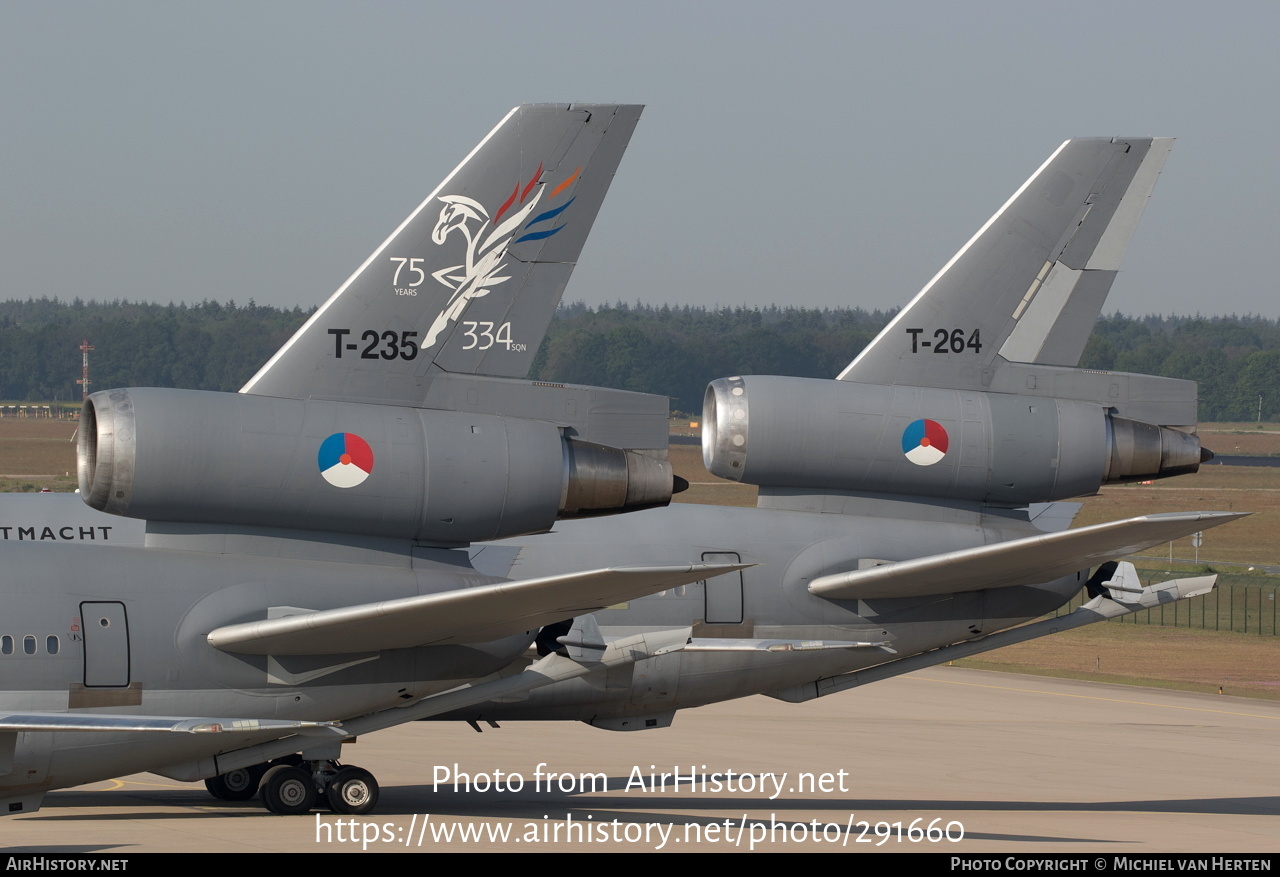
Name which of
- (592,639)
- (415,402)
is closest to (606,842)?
(592,639)

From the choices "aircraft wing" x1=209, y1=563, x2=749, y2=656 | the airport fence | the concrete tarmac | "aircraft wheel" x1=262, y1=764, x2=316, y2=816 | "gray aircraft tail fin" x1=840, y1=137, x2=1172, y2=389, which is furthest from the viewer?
the airport fence

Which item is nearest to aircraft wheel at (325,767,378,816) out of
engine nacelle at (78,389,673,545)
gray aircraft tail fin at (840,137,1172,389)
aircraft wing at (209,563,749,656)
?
aircraft wing at (209,563,749,656)

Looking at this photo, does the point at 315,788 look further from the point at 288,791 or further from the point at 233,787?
the point at 233,787

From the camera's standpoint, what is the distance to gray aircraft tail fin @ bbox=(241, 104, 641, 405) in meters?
22.8

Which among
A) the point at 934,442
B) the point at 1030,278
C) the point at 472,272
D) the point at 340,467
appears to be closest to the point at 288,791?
the point at 340,467

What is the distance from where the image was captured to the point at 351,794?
24.7 metres

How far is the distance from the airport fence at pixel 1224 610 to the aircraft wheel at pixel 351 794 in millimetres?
48457

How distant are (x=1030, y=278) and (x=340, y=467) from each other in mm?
12838

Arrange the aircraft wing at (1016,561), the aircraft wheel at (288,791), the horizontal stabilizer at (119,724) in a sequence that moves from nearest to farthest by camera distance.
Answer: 1. the horizontal stabilizer at (119,724)
2. the aircraft wing at (1016,561)
3. the aircraft wheel at (288,791)

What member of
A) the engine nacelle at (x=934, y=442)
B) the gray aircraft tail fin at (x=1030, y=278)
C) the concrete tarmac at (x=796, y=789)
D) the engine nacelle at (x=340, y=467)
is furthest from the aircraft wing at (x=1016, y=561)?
the engine nacelle at (x=340, y=467)

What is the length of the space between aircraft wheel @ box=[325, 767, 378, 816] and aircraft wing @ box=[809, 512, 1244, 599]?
7962mm

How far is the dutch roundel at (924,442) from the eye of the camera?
2712cm

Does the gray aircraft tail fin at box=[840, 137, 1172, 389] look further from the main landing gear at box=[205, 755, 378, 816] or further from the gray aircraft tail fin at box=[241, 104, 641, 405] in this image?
the main landing gear at box=[205, 755, 378, 816]

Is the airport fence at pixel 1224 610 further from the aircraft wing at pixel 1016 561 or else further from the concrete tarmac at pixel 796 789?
the aircraft wing at pixel 1016 561
